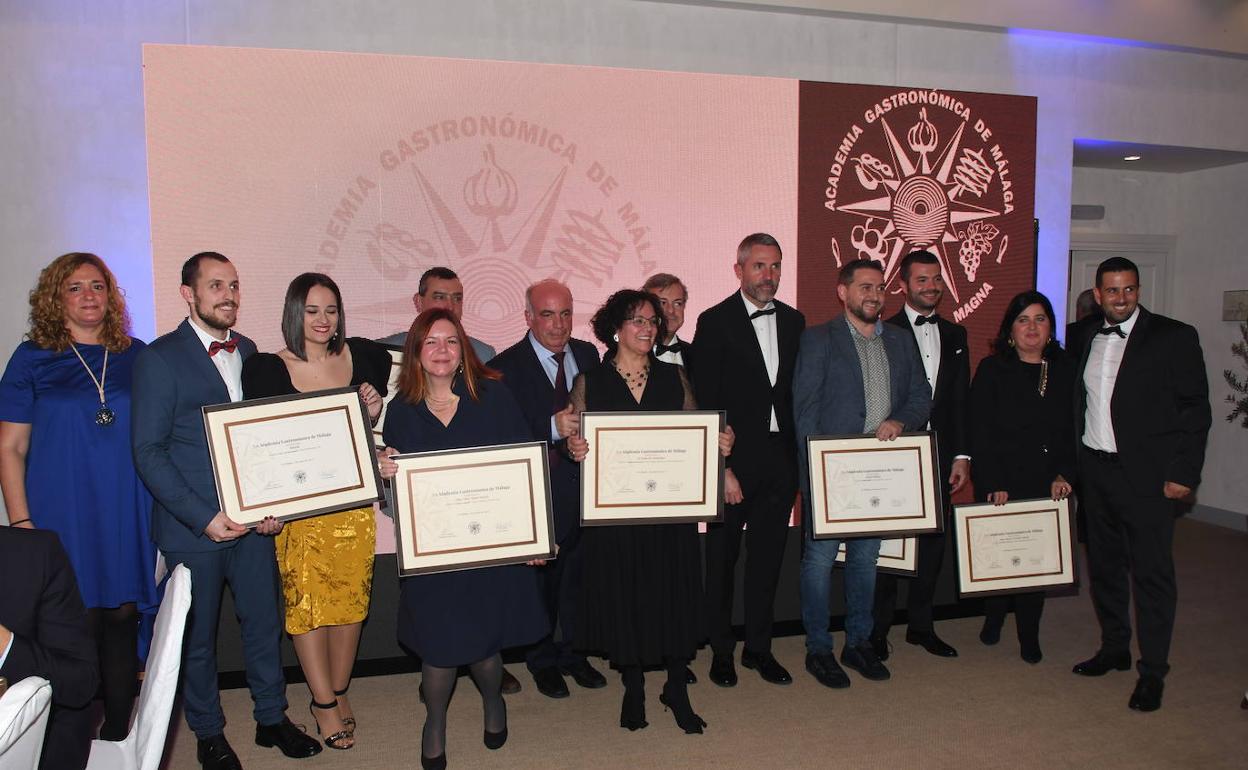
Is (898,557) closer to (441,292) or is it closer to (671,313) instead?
(671,313)

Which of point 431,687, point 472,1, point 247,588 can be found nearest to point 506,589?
point 431,687

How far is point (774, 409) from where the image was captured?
4164mm

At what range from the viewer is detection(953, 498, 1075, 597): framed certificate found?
435cm

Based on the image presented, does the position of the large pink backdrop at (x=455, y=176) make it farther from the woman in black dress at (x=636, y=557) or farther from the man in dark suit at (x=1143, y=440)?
the man in dark suit at (x=1143, y=440)

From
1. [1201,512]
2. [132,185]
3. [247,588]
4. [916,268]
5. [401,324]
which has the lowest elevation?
[1201,512]

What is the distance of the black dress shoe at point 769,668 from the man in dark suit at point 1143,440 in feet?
5.10

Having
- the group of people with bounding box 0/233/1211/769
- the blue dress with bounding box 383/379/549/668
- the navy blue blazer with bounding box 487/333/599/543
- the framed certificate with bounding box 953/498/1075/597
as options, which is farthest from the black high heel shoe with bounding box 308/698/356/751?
the framed certificate with bounding box 953/498/1075/597

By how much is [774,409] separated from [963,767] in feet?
5.52

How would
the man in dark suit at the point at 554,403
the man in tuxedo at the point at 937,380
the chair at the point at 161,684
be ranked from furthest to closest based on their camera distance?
the man in tuxedo at the point at 937,380
the man in dark suit at the point at 554,403
the chair at the point at 161,684

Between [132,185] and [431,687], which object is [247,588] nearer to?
[431,687]

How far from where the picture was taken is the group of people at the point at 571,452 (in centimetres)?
324

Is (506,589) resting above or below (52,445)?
below

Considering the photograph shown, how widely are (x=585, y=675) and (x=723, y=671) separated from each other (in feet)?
2.22

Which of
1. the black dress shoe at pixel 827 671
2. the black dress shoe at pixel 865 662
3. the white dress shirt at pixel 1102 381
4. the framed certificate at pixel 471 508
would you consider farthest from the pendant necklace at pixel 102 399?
the white dress shirt at pixel 1102 381
